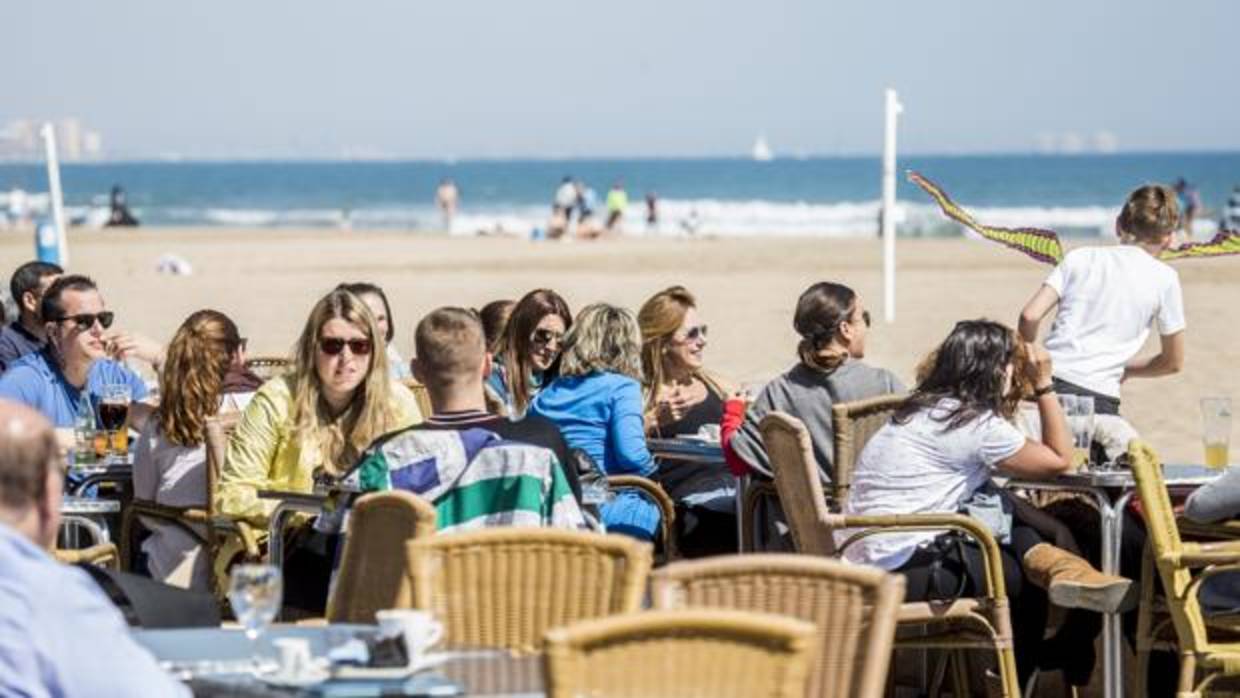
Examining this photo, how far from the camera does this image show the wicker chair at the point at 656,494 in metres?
7.05

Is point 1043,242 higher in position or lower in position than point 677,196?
higher

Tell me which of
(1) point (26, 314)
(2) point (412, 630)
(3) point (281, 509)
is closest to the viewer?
(2) point (412, 630)

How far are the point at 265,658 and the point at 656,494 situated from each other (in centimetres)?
322

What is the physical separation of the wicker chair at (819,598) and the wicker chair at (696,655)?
509 millimetres

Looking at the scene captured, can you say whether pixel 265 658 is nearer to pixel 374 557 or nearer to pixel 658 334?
pixel 374 557

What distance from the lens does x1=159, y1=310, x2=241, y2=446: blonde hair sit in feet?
22.2

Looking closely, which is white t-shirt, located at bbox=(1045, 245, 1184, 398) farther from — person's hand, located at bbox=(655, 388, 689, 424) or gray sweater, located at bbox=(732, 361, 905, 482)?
gray sweater, located at bbox=(732, 361, 905, 482)

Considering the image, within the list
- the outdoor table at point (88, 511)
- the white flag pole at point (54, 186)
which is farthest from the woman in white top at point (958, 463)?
the white flag pole at point (54, 186)

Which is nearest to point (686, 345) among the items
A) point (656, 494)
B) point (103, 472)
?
point (656, 494)

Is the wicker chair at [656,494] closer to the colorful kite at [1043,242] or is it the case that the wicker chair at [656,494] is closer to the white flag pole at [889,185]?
Result: the colorful kite at [1043,242]

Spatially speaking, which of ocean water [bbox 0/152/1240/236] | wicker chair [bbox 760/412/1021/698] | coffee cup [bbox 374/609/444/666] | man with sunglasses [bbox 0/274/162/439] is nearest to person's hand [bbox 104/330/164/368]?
man with sunglasses [bbox 0/274/162/439]

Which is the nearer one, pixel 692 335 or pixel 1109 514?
pixel 1109 514

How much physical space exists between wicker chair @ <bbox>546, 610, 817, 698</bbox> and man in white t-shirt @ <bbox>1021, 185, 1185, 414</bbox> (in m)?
4.88

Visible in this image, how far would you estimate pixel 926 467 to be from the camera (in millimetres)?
6016
